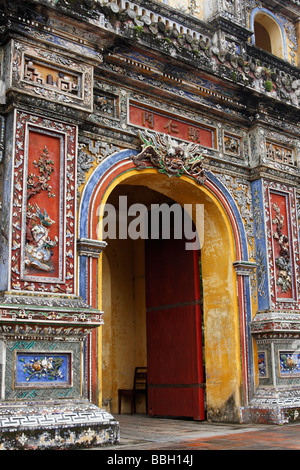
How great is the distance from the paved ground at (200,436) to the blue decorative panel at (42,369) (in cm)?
82

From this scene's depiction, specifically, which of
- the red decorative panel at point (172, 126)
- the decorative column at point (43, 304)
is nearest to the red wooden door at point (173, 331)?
the red decorative panel at point (172, 126)

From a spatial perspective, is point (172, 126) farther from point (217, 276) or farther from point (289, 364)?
point (289, 364)

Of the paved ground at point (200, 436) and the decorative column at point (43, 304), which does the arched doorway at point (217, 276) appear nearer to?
the paved ground at point (200, 436)

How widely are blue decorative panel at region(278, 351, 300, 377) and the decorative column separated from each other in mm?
2969

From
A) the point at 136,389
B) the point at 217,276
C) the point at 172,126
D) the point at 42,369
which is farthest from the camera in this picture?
the point at 136,389

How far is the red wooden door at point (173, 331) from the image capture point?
26.9 feet

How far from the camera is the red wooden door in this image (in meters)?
8.20

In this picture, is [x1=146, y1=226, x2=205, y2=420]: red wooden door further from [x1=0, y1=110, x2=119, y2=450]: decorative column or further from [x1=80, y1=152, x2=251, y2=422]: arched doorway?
[x1=0, y1=110, x2=119, y2=450]: decorative column

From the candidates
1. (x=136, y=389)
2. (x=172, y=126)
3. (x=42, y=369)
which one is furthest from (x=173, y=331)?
(x=42, y=369)

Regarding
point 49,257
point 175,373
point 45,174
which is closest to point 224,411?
point 175,373

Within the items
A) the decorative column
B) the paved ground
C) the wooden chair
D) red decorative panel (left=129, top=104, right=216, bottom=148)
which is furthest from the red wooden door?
the decorative column

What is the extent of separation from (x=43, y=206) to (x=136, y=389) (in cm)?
502

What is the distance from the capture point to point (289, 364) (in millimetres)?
7812

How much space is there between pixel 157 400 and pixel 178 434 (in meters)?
2.41
